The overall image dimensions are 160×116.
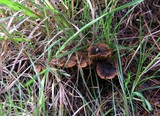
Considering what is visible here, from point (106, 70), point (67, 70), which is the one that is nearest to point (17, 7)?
point (67, 70)

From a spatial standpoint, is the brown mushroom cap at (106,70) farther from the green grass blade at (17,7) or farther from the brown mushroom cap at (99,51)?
the green grass blade at (17,7)

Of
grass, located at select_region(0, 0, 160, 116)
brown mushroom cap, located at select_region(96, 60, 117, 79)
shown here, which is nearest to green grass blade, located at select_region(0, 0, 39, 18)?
grass, located at select_region(0, 0, 160, 116)

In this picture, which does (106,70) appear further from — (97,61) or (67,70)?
(67,70)

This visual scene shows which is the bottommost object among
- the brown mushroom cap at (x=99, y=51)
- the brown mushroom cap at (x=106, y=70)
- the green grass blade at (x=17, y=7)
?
the brown mushroom cap at (x=106, y=70)

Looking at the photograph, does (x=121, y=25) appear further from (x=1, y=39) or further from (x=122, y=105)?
(x=1, y=39)

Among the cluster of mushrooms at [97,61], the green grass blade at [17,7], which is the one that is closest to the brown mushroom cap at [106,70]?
the cluster of mushrooms at [97,61]

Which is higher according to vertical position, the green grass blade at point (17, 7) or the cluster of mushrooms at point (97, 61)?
the green grass blade at point (17, 7)
